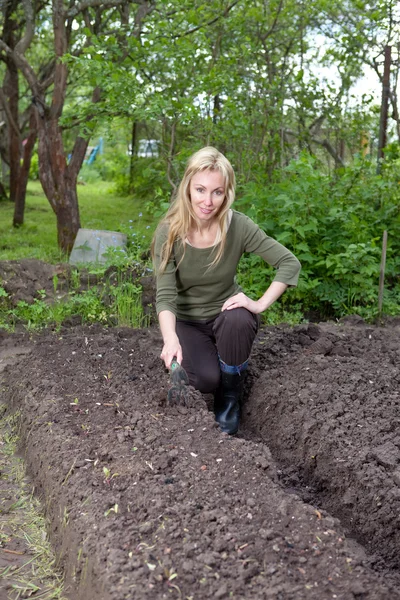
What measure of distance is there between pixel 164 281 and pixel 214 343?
488 mm

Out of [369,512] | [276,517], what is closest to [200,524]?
[276,517]

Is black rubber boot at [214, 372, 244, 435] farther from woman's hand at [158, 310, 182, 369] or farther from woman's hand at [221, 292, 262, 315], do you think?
woman's hand at [158, 310, 182, 369]

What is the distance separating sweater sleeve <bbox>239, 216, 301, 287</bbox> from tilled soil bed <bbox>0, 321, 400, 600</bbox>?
0.60 meters

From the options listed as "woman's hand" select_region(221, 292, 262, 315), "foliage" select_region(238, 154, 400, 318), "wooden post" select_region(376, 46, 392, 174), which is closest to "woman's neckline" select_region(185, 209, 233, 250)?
"woman's hand" select_region(221, 292, 262, 315)

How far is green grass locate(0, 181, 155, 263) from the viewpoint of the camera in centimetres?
732

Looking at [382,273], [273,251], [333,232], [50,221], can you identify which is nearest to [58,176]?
[50,221]

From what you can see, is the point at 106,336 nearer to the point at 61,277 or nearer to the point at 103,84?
the point at 61,277

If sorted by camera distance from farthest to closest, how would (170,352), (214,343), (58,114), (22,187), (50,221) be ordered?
(50,221), (22,187), (58,114), (214,343), (170,352)

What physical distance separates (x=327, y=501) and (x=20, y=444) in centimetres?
148

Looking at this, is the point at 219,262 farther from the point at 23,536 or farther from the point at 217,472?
the point at 23,536

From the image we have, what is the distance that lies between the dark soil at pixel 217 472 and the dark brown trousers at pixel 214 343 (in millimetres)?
199

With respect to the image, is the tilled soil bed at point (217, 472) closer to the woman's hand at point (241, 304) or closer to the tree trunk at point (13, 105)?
the woman's hand at point (241, 304)

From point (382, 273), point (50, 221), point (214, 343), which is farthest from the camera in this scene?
point (50, 221)

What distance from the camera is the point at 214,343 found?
3.58m
